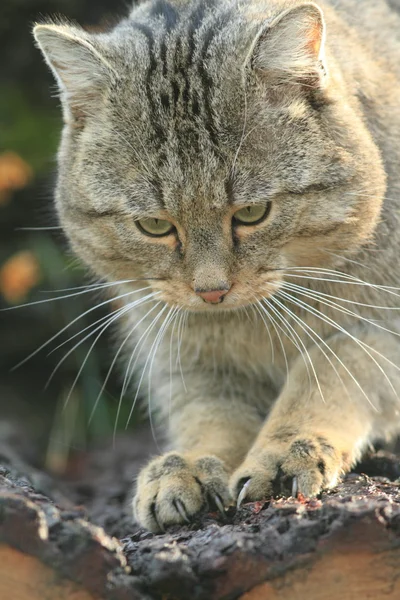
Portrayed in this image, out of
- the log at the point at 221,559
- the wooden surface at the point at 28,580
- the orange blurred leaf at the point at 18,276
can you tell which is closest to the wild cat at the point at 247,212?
the log at the point at 221,559

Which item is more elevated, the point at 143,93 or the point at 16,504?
the point at 143,93

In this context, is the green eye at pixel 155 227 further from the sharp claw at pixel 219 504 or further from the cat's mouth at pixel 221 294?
the sharp claw at pixel 219 504

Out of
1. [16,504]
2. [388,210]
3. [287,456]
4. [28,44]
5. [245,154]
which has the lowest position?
[287,456]

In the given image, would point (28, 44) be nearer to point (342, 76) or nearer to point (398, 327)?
point (342, 76)

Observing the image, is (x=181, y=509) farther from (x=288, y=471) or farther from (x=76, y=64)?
(x=76, y=64)

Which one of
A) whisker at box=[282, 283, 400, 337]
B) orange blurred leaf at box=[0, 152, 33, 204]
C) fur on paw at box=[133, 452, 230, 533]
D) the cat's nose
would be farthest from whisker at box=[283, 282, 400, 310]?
orange blurred leaf at box=[0, 152, 33, 204]

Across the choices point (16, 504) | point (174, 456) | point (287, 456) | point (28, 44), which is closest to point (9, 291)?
point (28, 44)

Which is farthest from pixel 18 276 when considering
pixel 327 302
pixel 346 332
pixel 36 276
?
pixel 346 332
